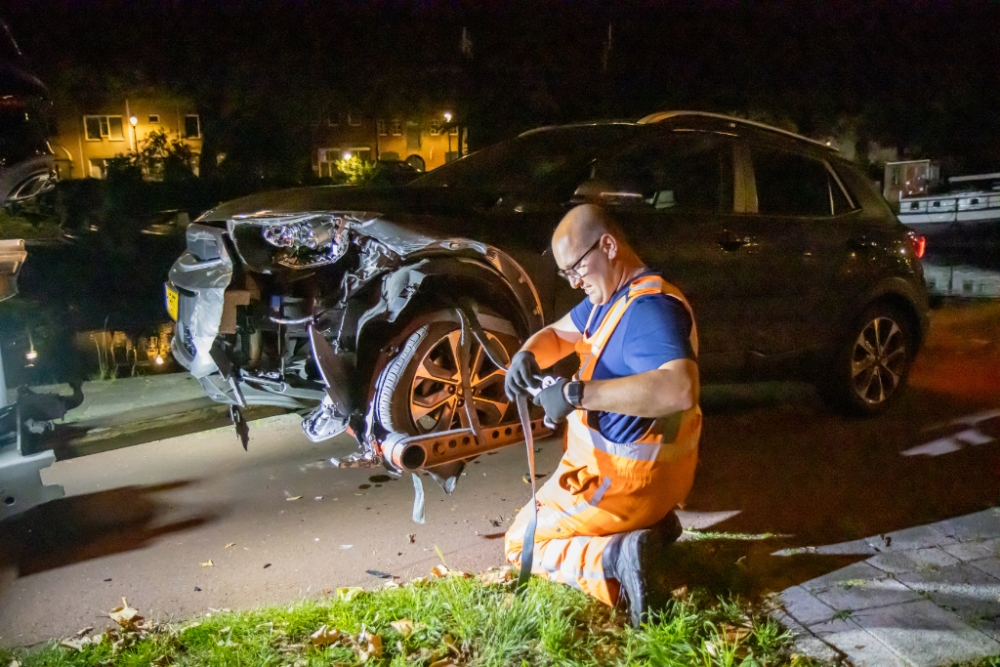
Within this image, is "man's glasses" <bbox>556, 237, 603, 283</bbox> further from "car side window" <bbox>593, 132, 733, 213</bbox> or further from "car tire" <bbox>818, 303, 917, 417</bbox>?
"car tire" <bbox>818, 303, 917, 417</bbox>

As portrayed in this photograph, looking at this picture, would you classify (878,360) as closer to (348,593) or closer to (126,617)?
(348,593)

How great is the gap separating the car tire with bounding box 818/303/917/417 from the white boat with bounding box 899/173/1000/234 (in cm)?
1537

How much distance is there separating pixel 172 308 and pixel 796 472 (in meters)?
3.62

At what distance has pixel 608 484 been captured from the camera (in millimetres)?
2932

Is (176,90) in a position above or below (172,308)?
above

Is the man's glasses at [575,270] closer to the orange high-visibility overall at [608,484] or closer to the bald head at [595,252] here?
the bald head at [595,252]

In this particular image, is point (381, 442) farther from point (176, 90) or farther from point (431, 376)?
point (176, 90)

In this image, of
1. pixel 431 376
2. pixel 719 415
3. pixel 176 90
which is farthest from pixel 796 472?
pixel 176 90

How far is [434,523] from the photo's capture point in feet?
13.2

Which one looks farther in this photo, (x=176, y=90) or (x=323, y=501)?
(x=176, y=90)

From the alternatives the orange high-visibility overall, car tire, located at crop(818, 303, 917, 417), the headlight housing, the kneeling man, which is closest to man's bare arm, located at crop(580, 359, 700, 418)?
the kneeling man

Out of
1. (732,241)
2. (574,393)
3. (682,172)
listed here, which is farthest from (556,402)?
(682,172)

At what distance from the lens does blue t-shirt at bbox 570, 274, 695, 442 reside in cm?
273

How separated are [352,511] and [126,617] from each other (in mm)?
1289
